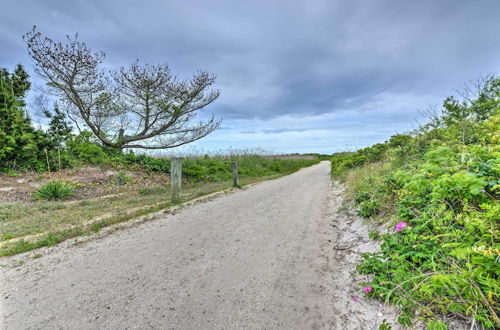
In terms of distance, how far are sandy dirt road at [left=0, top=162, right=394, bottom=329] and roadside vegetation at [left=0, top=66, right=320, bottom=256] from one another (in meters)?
1.11

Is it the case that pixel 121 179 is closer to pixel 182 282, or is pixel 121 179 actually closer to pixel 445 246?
pixel 182 282

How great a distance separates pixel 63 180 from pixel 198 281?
8.76m

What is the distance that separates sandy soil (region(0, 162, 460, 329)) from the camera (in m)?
1.78

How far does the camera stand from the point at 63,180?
789 cm

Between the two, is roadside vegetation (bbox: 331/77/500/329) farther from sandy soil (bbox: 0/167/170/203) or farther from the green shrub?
the green shrub

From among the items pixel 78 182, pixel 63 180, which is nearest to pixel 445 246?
pixel 78 182

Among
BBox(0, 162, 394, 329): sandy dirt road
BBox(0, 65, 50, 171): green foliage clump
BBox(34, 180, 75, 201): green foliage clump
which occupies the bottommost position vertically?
BBox(0, 162, 394, 329): sandy dirt road

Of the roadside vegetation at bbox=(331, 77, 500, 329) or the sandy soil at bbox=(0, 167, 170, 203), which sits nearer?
the roadside vegetation at bbox=(331, 77, 500, 329)

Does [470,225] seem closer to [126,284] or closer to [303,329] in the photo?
[303,329]

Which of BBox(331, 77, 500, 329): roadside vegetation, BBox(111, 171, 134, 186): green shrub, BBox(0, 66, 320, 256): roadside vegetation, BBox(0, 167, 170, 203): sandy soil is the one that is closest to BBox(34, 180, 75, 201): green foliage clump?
BBox(0, 66, 320, 256): roadside vegetation

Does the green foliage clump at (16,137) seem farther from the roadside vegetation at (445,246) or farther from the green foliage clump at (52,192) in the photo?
the roadside vegetation at (445,246)

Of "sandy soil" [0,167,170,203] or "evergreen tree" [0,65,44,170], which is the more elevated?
"evergreen tree" [0,65,44,170]

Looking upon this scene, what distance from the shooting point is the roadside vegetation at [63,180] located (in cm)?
400

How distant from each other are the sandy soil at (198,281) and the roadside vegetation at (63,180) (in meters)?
1.13
